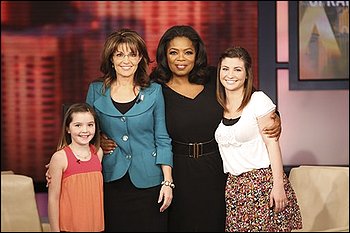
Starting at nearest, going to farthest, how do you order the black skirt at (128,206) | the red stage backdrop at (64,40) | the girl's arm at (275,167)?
the girl's arm at (275,167) → the black skirt at (128,206) → the red stage backdrop at (64,40)

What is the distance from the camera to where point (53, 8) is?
4.67m

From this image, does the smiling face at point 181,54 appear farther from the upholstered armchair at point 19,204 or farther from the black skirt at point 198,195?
the upholstered armchair at point 19,204

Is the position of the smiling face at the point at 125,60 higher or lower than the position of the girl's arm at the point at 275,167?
higher

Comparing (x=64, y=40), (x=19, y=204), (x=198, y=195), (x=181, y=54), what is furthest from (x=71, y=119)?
(x=64, y=40)

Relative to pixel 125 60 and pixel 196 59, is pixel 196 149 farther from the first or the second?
pixel 125 60

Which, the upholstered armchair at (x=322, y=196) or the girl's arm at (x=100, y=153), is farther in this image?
the upholstered armchair at (x=322, y=196)

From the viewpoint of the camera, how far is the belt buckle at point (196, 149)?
7.73 ft

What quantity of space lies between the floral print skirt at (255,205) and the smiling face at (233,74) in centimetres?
27

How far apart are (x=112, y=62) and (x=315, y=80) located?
2.64 metres

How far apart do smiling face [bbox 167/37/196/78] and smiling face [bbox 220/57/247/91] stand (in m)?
0.15

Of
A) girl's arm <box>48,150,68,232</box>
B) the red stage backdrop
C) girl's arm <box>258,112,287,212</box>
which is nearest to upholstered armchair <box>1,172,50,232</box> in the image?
girl's arm <box>48,150,68,232</box>

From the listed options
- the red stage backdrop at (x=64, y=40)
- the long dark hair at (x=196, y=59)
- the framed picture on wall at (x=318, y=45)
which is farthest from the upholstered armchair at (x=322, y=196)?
the red stage backdrop at (x=64, y=40)

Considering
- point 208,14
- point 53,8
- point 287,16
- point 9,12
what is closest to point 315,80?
point 287,16

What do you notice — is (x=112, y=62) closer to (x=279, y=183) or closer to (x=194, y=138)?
(x=194, y=138)
